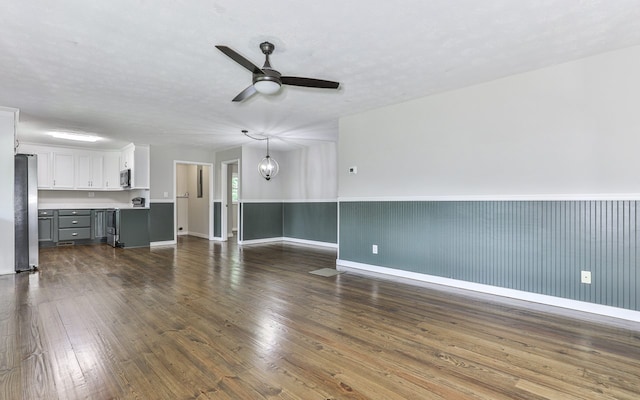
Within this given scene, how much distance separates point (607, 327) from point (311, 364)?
252cm

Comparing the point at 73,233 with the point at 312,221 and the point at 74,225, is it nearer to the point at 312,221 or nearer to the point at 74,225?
the point at 74,225

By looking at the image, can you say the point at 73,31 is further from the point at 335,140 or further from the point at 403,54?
the point at 335,140

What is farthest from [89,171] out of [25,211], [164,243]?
[25,211]

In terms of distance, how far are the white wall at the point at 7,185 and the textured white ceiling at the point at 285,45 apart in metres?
0.28

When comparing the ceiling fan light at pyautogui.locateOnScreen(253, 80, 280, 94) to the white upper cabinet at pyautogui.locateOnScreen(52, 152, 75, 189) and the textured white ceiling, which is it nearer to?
the textured white ceiling

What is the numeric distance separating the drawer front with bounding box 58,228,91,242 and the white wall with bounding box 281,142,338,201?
4.80 metres

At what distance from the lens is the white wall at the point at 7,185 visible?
4.43m

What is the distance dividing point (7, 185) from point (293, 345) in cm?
488

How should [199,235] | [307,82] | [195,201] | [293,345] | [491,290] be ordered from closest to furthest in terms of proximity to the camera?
[293,345] → [307,82] → [491,290] → [199,235] → [195,201]

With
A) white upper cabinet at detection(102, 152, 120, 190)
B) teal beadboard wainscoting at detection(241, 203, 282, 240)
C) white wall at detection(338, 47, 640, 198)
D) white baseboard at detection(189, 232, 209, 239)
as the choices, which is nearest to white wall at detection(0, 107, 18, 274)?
white upper cabinet at detection(102, 152, 120, 190)

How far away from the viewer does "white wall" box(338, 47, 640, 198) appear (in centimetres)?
286

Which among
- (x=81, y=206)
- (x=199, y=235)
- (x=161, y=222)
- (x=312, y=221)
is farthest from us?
(x=199, y=235)

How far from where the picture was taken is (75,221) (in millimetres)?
7445

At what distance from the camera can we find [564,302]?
10.2 feet
